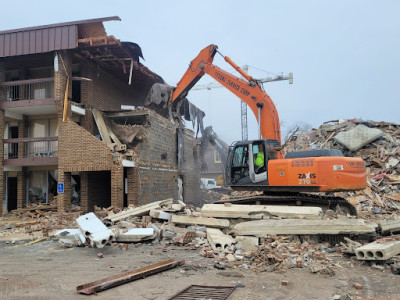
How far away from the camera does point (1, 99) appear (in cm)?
1712

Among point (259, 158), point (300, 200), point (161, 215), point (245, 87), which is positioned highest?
point (245, 87)

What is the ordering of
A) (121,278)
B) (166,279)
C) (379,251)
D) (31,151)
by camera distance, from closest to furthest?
(121,278) < (166,279) < (379,251) < (31,151)

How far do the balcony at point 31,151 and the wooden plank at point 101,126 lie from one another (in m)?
2.01

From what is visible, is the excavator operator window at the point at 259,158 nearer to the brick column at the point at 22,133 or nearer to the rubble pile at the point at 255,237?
the rubble pile at the point at 255,237

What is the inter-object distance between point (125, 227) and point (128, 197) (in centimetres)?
435

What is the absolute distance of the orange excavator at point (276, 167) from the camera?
10062mm

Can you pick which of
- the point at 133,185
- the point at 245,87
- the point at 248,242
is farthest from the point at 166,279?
the point at 133,185

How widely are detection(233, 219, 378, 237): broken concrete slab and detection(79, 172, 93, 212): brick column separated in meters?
8.82

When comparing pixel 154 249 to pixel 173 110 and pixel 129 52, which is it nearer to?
pixel 129 52

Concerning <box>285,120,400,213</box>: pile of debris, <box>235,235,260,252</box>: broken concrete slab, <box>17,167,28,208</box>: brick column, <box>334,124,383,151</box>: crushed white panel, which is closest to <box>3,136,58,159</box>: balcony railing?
<box>17,167,28,208</box>: brick column

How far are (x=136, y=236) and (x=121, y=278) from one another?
3.40m

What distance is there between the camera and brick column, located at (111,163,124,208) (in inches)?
560

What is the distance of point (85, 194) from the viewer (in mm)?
16062

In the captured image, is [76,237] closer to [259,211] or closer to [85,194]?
[259,211]
